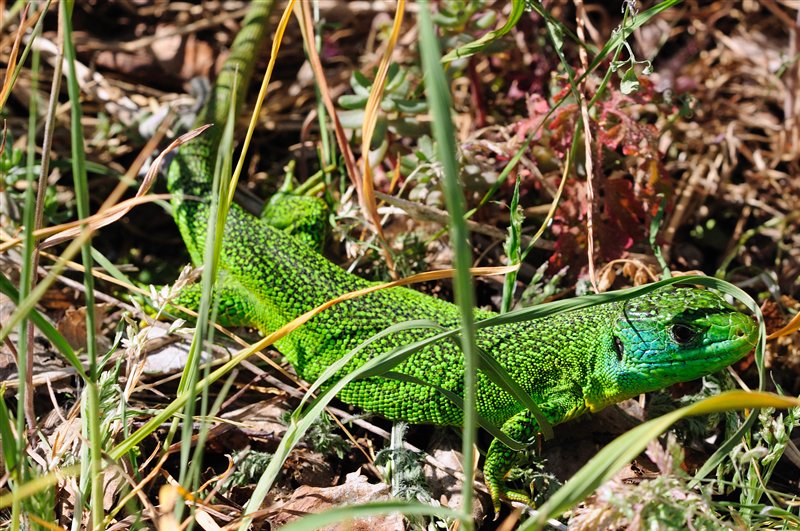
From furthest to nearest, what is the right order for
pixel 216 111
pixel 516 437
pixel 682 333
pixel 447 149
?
1. pixel 216 111
2. pixel 516 437
3. pixel 682 333
4. pixel 447 149

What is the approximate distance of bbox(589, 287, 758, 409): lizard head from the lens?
121 inches

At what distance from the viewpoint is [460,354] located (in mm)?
3412

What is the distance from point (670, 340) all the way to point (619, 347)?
24 centimetres

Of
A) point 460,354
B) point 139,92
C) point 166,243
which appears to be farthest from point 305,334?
point 139,92

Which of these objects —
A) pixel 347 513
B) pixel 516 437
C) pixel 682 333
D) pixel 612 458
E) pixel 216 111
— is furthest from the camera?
pixel 216 111

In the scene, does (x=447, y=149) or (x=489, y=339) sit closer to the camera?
(x=447, y=149)

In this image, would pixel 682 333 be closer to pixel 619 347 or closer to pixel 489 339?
pixel 619 347

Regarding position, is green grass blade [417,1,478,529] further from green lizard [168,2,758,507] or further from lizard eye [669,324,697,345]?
lizard eye [669,324,697,345]

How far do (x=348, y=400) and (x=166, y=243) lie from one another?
181cm

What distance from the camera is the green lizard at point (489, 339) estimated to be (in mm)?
3152

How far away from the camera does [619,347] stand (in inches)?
131

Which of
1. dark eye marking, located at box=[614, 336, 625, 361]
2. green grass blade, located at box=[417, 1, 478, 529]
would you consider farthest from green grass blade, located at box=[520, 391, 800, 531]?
dark eye marking, located at box=[614, 336, 625, 361]

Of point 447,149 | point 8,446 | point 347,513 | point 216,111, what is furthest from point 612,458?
point 216,111

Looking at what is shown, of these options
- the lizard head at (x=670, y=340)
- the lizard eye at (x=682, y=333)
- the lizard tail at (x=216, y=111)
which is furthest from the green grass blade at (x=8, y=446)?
the lizard eye at (x=682, y=333)
